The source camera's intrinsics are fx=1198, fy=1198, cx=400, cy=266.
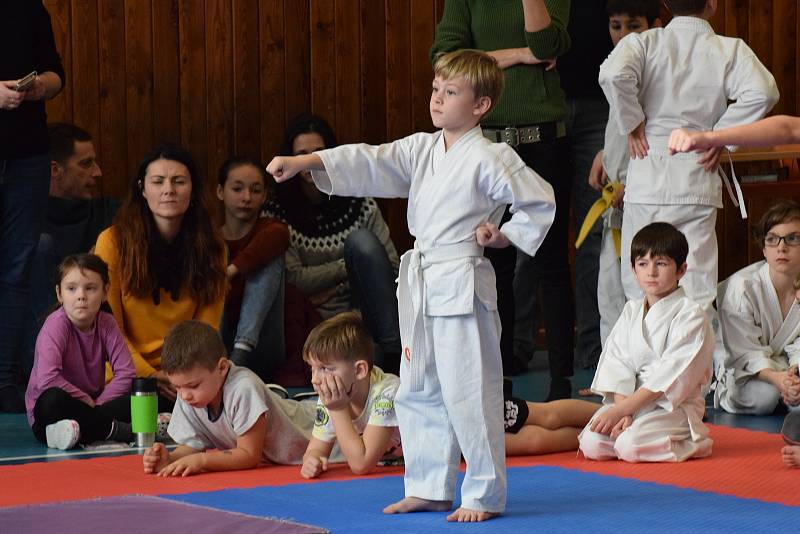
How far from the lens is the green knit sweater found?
4.86 meters

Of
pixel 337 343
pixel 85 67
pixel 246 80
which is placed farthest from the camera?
pixel 246 80

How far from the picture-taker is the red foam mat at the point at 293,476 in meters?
3.23

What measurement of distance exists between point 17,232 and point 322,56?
7.32 feet

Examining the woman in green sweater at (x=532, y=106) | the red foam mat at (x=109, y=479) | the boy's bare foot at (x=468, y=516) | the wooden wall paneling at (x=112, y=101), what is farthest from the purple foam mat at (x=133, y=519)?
the wooden wall paneling at (x=112, y=101)

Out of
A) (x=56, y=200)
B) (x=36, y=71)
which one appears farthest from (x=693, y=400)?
(x=56, y=200)

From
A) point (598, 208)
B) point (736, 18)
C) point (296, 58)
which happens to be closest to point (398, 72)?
point (296, 58)

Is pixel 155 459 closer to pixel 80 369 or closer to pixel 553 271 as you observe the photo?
pixel 80 369

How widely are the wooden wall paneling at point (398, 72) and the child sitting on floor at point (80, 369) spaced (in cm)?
246

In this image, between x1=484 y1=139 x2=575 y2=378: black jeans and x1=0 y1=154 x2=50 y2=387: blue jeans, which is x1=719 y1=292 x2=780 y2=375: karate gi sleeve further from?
x1=0 y1=154 x2=50 y2=387: blue jeans

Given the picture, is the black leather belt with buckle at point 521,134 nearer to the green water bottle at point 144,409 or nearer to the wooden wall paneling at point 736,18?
the green water bottle at point 144,409

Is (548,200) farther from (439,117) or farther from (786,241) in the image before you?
(786,241)

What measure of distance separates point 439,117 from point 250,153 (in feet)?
11.4

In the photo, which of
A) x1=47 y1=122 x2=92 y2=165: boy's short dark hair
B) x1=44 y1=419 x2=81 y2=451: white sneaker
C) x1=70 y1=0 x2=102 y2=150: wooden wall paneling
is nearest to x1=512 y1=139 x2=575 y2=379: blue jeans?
x1=44 y1=419 x2=81 y2=451: white sneaker

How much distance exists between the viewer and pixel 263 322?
5.39 meters
